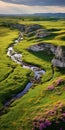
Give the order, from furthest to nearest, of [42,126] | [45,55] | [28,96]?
[45,55], [28,96], [42,126]

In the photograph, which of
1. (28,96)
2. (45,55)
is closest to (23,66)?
(45,55)

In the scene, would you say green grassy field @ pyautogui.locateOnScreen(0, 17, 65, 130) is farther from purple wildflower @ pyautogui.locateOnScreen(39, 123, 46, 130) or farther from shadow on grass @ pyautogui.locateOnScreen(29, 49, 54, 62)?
shadow on grass @ pyautogui.locateOnScreen(29, 49, 54, 62)

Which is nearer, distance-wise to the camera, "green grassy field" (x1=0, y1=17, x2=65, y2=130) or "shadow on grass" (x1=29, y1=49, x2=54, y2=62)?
"green grassy field" (x1=0, y1=17, x2=65, y2=130)

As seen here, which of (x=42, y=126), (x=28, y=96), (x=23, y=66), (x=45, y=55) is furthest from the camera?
(x=45, y=55)

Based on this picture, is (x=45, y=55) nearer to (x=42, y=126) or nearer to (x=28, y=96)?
(x=28, y=96)

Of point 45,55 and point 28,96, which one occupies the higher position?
point 28,96

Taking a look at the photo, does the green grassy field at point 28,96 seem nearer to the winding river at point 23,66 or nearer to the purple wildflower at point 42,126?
the winding river at point 23,66

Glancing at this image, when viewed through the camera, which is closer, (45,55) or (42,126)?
(42,126)

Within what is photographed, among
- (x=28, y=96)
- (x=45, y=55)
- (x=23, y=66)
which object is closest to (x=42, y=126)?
(x=28, y=96)

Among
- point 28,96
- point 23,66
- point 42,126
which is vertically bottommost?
point 23,66

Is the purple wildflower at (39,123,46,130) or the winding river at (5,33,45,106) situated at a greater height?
the purple wildflower at (39,123,46,130)

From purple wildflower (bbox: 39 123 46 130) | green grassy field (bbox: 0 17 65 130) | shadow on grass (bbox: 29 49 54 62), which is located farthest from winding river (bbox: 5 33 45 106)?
purple wildflower (bbox: 39 123 46 130)
